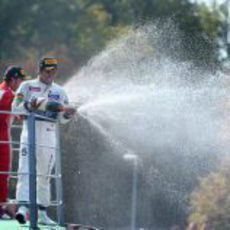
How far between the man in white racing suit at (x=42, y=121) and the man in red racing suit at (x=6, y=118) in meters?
0.53

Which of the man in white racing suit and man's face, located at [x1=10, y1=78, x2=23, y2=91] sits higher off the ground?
man's face, located at [x1=10, y1=78, x2=23, y2=91]

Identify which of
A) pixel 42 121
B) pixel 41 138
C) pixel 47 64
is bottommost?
pixel 41 138

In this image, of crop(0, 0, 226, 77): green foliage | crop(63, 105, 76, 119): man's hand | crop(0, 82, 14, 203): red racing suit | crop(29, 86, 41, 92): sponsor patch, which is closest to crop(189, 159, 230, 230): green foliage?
crop(0, 82, 14, 203): red racing suit

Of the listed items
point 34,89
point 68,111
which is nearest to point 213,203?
point 34,89

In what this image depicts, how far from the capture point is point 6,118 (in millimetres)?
17734

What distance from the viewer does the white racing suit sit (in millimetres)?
16703

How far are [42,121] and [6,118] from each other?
935 millimetres

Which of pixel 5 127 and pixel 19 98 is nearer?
pixel 19 98

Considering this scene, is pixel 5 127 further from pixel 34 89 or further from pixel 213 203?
pixel 213 203

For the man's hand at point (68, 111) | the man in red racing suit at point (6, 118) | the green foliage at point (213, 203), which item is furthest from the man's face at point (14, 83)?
the green foliage at point (213, 203)

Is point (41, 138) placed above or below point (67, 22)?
below

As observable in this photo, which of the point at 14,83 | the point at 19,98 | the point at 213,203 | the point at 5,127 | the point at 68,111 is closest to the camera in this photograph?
the point at 68,111

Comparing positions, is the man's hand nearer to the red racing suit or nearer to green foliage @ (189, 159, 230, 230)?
the red racing suit

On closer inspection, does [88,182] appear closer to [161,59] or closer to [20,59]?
[161,59]
